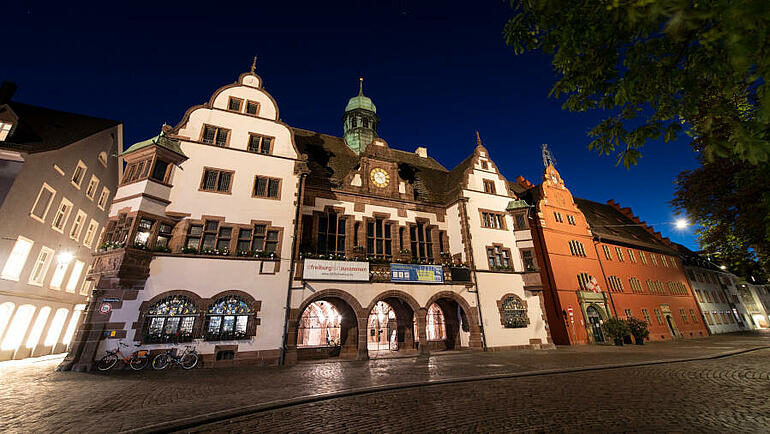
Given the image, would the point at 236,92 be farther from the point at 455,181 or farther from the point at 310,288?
the point at 455,181

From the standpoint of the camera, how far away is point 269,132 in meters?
19.5

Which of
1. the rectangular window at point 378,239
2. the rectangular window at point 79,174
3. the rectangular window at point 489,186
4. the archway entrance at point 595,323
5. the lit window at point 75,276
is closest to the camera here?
the rectangular window at point 378,239

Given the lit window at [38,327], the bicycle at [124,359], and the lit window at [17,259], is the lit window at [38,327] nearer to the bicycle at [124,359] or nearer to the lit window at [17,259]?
the lit window at [17,259]

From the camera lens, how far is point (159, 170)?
15.7 m

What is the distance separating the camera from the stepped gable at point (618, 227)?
31878 millimetres

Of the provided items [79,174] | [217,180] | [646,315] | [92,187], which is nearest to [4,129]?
[79,174]

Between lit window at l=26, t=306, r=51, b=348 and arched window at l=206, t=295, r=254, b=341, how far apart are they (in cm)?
1397

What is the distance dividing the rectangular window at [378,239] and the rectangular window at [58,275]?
20271mm

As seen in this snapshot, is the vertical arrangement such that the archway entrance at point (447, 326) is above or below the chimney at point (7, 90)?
below

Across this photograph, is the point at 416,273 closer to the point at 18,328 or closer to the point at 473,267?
the point at 473,267

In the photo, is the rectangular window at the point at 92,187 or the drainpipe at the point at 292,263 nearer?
the drainpipe at the point at 292,263

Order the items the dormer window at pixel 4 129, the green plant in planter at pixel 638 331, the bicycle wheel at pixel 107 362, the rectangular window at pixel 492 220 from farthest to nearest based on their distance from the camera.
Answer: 1. the green plant in planter at pixel 638 331
2. the rectangular window at pixel 492 220
3. the dormer window at pixel 4 129
4. the bicycle wheel at pixel 107 362

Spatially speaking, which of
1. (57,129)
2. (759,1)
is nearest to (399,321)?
(759,1)

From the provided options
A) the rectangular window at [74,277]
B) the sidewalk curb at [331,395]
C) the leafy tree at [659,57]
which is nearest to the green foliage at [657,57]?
the leafy tree at [659,57]
